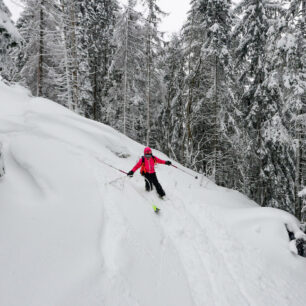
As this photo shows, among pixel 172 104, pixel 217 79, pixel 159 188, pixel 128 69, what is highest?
pixel 128 69

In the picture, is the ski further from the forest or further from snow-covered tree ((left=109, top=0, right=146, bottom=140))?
snow-covered tree ((left=109, top=0, right=146, bottom=140))

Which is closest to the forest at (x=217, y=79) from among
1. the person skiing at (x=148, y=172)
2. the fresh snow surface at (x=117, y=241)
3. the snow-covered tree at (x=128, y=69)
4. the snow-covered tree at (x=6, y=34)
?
the snow-covered tree at (x=128, y=69)

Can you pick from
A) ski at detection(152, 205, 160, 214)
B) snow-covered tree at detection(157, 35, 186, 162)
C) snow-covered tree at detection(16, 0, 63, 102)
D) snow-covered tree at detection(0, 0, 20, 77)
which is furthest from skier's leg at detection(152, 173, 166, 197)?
snow-covered tree at detection(16, 0, 63, 102)

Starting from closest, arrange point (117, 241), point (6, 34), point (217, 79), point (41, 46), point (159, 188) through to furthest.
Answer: point (117, 241) < point (6, 34) < point (159, 188) < point (217, 79) < point (41, 46)

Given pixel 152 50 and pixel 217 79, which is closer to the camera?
pixel 217 79

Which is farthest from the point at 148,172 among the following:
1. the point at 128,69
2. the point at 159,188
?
the point at 128,69

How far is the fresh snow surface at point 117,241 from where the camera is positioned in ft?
10.1

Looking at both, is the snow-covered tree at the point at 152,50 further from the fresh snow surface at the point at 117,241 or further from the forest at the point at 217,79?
the fresh snow surface at the point at 117,241

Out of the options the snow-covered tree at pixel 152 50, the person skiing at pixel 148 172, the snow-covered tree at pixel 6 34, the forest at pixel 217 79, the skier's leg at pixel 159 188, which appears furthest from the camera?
the snow-covered tree at pixel 152 50

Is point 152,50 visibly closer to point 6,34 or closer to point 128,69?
point 128,69

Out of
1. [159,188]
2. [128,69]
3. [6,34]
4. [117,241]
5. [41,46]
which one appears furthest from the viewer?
[128,69]

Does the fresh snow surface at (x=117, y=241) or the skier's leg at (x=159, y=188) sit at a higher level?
the skier's leg at (x=159, y=188)

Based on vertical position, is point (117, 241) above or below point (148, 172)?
below

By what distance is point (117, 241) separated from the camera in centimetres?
415
